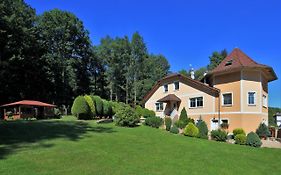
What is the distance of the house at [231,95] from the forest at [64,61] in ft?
78.9

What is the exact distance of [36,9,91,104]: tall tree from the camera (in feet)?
183

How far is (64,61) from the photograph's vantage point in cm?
5725

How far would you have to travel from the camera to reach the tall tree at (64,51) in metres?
55.9

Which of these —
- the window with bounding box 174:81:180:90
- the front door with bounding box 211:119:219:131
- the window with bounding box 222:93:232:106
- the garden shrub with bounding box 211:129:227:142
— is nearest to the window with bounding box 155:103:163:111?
the window with bounding box 174:81:180:90

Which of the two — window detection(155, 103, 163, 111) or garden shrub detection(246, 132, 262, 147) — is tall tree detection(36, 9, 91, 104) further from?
garden shrub detection(246, 132, 262, 147)

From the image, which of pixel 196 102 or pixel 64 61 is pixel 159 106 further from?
pixel 64 61

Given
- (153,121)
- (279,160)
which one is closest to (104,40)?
(153,121)

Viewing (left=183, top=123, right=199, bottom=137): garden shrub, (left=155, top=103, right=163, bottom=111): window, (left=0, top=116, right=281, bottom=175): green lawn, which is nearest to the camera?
(left=0, top=116, right=281, bottom=175): green lawn

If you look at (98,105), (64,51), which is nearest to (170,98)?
(98,105)

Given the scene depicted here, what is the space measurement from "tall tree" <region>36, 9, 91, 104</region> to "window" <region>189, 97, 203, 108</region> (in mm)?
27626

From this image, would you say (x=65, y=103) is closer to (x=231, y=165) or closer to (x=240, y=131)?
(x=240, y=131)

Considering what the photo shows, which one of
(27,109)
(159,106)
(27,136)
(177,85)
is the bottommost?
(27,136)

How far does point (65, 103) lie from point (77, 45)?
1148cm

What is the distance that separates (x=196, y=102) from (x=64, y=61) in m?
30.2
